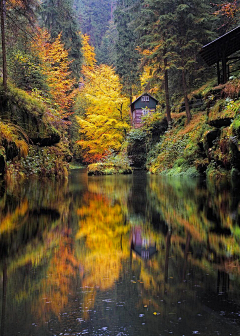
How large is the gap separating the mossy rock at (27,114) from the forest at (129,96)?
4 centimetres

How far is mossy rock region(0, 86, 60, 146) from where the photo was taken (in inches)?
530

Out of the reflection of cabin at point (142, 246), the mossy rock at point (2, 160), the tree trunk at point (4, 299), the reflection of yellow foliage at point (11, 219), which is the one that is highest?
the mossy rock at point (2, 160)

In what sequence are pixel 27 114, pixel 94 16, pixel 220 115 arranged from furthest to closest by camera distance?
pixel 94 16
pixel 27 114
pixel 220 115

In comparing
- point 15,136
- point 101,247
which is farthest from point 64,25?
point 101,247

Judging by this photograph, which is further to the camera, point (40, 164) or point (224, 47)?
point (40, 164)

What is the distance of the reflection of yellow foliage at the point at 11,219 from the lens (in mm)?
4324

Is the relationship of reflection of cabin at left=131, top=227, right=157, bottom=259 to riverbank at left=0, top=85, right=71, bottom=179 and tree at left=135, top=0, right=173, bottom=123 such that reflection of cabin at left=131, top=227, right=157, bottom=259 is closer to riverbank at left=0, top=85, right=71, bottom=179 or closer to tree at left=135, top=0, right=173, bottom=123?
riverbank at left=0, top=85, right=71, bottom=179

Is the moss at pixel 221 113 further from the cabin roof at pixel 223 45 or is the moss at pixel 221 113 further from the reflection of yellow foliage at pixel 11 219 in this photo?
the reflection of yellow foliage at pixel 11 219

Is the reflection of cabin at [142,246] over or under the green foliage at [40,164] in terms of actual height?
under

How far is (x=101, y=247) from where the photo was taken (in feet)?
11.3

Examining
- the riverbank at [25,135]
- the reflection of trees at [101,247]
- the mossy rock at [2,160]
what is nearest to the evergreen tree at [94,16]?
the riverbank at [25,135]

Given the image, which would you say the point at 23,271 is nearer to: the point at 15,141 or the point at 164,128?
the point at 15,141

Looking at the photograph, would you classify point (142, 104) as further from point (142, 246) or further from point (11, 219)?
point (142, 246)

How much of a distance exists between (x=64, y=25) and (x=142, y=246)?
39763 millimetres
